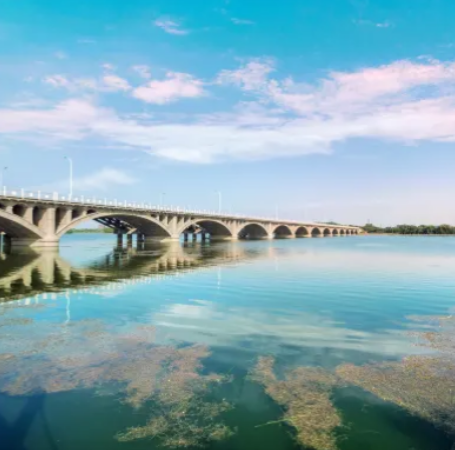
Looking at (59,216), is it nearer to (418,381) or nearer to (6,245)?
(6,245)

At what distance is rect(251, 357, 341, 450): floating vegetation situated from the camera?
723 cm

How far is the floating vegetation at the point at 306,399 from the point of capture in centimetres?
723

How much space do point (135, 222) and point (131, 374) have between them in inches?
3320

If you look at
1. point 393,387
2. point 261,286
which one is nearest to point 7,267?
point 261,286

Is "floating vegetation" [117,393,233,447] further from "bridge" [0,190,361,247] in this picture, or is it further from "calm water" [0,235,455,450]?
"bridge" [0,190,361,247]

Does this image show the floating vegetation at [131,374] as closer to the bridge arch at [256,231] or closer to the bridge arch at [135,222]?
the bridge arch at [135,222]

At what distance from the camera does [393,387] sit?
372 inches

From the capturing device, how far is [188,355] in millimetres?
11836

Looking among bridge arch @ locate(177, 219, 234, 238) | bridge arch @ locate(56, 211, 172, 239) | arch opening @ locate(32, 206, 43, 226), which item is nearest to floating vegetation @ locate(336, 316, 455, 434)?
arch opening @ locate(32, 206, 43, 226)

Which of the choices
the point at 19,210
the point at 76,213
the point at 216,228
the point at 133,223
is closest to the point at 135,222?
the point at 133,223

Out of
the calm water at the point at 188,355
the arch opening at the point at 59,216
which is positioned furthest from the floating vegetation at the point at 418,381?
the arch opening at the point at 59,216

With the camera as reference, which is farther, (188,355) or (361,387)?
(188,355)

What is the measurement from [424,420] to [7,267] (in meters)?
38.6

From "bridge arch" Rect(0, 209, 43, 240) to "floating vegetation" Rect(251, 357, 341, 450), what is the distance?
53549 mm
